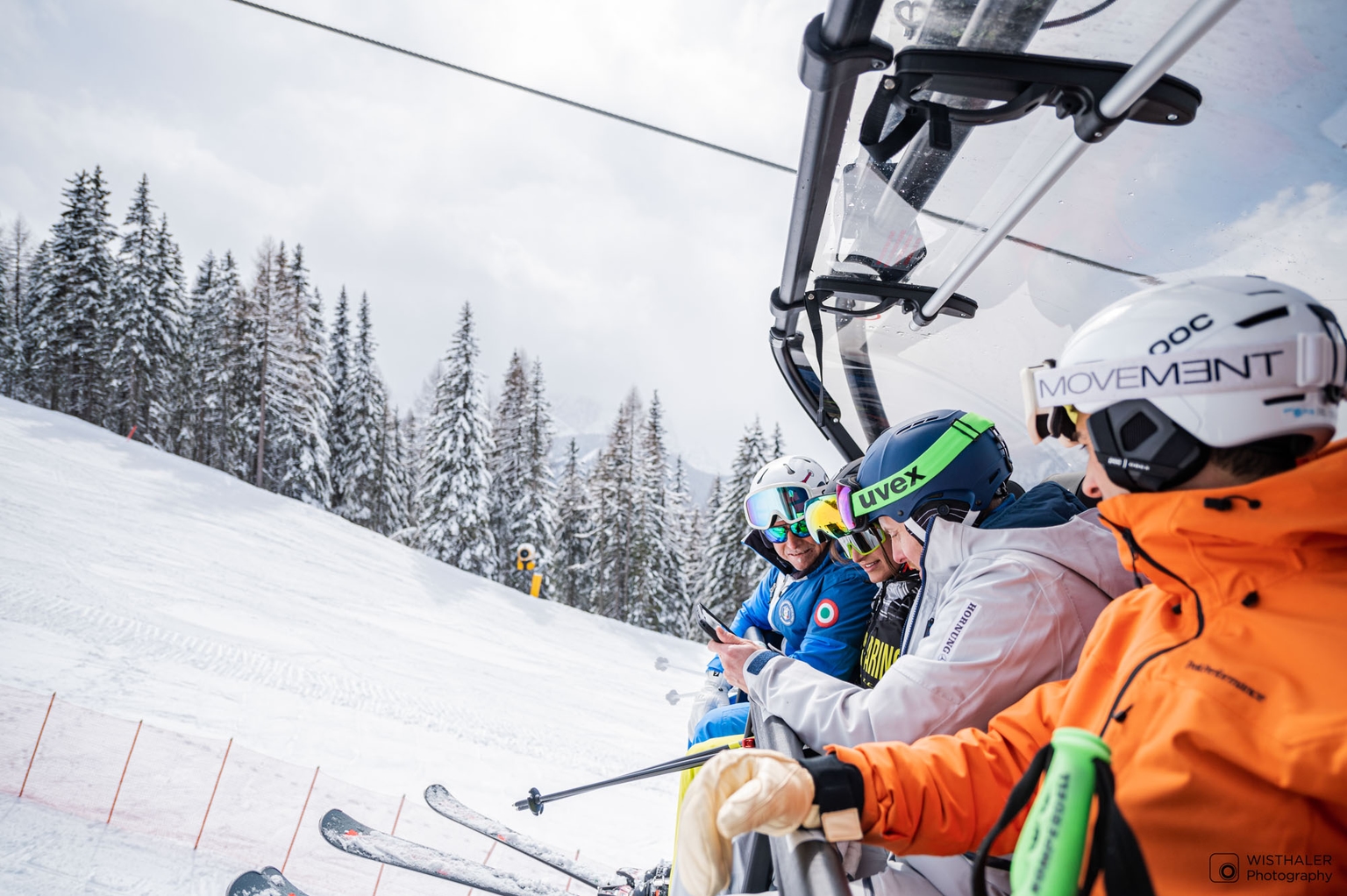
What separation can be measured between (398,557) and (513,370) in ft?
51.8

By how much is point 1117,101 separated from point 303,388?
32174mm

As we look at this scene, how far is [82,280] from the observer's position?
28781 mm

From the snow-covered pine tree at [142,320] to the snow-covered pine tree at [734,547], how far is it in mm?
26063

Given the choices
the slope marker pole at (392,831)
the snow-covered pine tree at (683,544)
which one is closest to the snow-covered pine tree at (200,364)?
the snow-covered pine tree at (683,544)

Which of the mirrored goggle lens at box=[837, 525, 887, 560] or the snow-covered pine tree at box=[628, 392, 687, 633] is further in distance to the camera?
the snow-covered pine tree at box=[628, 392, 687, 633]

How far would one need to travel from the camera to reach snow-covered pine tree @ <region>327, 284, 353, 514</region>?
31.4 m

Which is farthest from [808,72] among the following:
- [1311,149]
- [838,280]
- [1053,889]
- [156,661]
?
[156,661]

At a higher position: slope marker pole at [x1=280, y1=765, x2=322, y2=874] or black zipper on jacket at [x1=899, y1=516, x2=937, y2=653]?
black zipper on jacket at [x1=899, y1=516, x2=937, y2=653]

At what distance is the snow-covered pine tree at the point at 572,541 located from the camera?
32.5 metres

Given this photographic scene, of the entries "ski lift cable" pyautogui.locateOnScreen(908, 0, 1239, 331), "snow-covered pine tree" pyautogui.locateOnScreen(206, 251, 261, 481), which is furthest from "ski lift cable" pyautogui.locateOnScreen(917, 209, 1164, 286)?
"snow-covered pine tree" pyautogui.locateOnScreen(206, 251, 261, 481)

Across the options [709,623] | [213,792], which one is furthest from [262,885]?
[709,623]

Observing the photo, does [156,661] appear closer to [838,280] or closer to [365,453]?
[838,280]

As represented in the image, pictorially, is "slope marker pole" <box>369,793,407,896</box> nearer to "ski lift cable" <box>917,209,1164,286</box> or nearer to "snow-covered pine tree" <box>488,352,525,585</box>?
"ski lift cable" <box>917,209,1164,286</box>

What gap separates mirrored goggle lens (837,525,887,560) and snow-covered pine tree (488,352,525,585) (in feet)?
88.9
